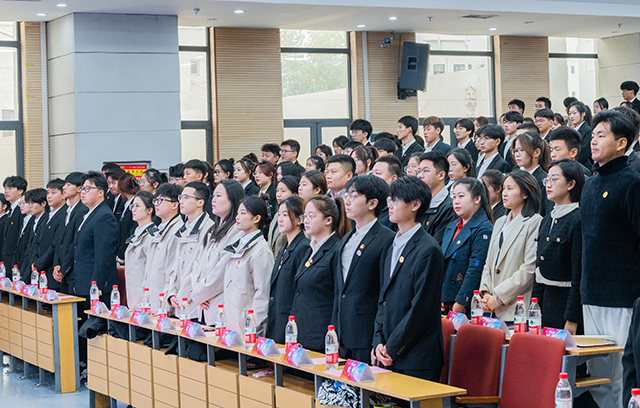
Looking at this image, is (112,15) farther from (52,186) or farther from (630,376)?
(630,376)

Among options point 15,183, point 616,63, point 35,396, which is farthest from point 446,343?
point 616,63

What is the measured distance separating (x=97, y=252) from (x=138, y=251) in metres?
0.47

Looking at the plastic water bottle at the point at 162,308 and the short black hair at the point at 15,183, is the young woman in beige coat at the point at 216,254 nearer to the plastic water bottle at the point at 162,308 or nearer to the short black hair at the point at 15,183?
the plastic water bottle at the point at 162,308

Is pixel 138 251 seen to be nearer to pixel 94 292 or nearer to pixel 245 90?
pixel 94 292

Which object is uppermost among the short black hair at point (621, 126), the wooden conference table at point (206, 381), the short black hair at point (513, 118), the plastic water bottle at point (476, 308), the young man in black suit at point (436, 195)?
the short black hair at point (513, 118)

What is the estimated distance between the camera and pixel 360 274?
362cm

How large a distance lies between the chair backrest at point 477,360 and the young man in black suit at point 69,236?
385 centimetres

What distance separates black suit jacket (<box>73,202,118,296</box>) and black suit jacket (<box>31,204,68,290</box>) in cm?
49

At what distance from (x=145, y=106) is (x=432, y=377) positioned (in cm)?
798

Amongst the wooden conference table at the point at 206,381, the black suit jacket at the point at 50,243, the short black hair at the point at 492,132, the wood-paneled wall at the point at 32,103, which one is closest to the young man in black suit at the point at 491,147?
the short black hair at the point at 492,132

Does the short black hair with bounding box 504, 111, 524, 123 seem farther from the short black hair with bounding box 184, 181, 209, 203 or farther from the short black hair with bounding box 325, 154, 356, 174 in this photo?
the short black hair with bounding box 184, 181, 209, 203

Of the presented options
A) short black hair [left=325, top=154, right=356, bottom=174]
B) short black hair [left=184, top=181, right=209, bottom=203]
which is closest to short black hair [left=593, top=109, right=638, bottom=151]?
short black hair [left=325, top=154, right=356, bottom=174]

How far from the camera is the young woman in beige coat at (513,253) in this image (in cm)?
413

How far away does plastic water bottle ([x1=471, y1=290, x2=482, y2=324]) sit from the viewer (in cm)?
384
